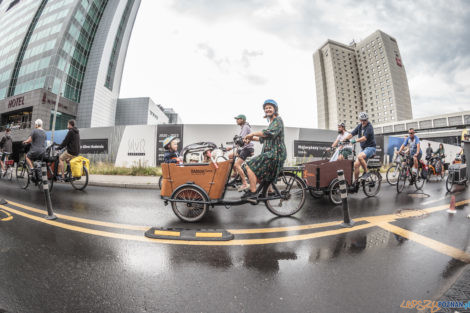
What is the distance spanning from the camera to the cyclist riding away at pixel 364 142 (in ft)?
16.4

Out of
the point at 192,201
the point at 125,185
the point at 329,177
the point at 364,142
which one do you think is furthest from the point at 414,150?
the point at 125,185

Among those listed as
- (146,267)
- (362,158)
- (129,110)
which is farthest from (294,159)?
(129,110)

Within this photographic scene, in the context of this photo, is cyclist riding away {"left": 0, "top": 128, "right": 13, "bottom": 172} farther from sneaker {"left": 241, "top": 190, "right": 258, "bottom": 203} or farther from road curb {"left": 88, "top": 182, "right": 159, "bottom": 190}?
sneaker {"left": 241, "top": 190, "right": 258, "bottom": 203}

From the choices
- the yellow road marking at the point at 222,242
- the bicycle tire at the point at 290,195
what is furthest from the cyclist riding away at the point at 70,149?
the bicycle tire at the point at 290,195

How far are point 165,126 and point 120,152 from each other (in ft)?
12.2

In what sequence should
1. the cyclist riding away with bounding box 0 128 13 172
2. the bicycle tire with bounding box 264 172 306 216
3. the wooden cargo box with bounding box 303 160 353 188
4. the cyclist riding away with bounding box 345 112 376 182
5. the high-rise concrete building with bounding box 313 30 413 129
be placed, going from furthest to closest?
the high-rise concrete building with bounding box 313 30 413 129 < the cyclist riding away with bounding box 0 128 13 172 < the cyclist riding away with bounding box 345 112 376 182 < the wooden cargo box with bounding box 303 160 353 188 < the bicycle tire with bounding box 264 172 306 216

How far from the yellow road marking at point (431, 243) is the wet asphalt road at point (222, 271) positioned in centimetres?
10

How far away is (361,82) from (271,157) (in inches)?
4873

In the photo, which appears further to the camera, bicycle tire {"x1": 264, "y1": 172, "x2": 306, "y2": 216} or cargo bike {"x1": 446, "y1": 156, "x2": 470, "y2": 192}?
cargo bike {"x1": 446, "y1": 156, "x2": 470, "y2": 192}

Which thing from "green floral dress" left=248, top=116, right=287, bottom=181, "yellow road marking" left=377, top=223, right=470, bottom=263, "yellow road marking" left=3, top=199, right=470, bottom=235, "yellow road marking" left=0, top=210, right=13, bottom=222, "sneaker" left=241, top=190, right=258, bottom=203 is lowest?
"yellow road marking" left=377, top=223, right=470, bottom=263

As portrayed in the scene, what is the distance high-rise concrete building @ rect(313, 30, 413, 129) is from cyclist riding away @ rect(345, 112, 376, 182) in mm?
97165

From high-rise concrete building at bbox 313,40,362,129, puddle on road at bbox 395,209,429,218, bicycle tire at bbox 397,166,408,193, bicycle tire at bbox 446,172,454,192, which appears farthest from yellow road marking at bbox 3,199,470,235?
high-rise concrete building at bbox 313,40,362,129

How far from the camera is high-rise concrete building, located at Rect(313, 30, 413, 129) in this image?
287ft

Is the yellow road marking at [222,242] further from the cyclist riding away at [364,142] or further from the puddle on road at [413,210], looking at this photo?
the cyclist riding away at [364,142]
